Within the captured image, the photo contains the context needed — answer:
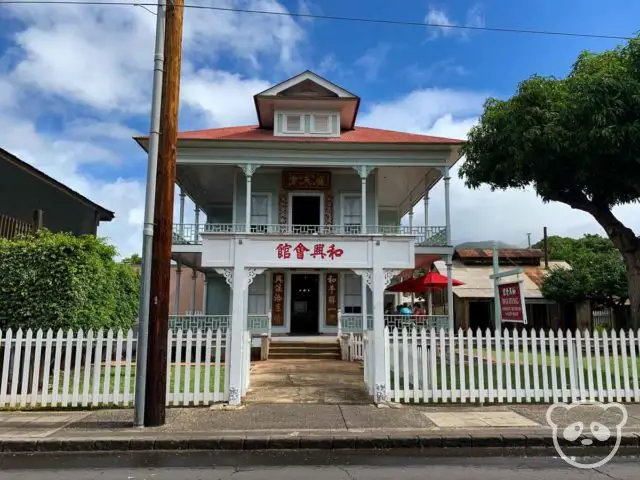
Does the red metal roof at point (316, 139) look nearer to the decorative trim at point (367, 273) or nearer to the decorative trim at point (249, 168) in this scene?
the decorative trim at point (249, 168)

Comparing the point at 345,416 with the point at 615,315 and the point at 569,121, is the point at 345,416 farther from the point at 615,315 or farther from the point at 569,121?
the point at 615,315

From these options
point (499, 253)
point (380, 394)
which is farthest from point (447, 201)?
point (499, 253)

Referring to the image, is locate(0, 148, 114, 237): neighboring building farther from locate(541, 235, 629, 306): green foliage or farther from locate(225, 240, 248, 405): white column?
locate(541, 235, 629, 306): green foliage

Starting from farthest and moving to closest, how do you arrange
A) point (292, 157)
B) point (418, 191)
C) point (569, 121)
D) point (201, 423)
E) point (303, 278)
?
point (418, 191), point (303, 278), point (292, 157), point (569, 121), point (201, 423)

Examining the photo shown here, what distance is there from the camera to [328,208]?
2000 cm

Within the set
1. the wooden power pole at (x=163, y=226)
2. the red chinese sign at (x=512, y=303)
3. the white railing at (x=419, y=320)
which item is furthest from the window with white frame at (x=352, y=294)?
the wooden power pole at (x=163, y=226)

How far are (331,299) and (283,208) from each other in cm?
409

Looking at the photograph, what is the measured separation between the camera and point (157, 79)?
732 centimetres

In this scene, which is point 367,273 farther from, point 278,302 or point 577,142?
point 278,302

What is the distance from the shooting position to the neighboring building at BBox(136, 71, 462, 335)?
1792cm

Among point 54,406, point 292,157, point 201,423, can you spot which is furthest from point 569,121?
point 54,406

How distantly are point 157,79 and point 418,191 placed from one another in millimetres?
15814

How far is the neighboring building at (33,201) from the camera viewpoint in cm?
1367

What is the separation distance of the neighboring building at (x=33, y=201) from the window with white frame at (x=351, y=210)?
9.83m
